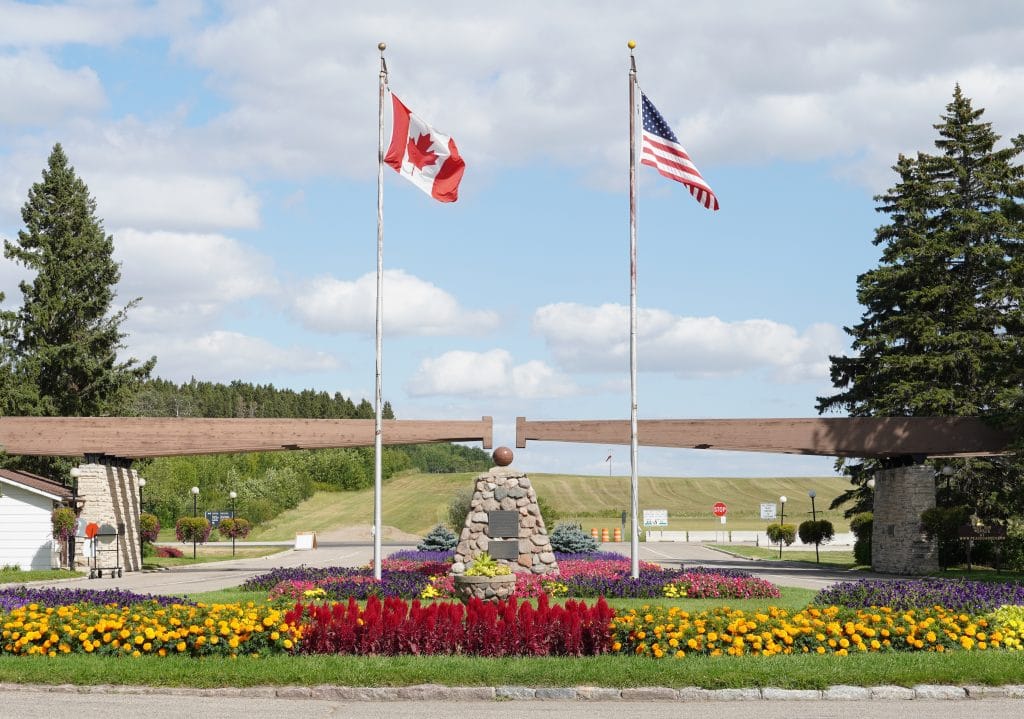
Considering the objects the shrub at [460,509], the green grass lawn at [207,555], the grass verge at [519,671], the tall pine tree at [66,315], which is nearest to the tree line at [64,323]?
the tall pine tree at [66,315]

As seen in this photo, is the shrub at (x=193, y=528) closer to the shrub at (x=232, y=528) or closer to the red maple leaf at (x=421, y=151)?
the shrub at (x=232, y=528)

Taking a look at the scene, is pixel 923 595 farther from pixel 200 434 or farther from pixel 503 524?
pixel 200 434

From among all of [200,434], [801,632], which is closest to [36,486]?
[200,434]

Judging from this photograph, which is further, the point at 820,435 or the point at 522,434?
the point at 522,434

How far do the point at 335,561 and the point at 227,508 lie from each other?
4487cm

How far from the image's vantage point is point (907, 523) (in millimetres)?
33562

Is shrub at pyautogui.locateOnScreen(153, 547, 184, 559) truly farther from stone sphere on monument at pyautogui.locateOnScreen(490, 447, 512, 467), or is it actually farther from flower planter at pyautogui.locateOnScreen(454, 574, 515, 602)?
flower planter at pyautogui.locateOnScreen(454, 574, 515, 602)

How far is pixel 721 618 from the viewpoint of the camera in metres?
13.3

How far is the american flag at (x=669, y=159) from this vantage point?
72.1 feet

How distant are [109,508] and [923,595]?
27198 mm

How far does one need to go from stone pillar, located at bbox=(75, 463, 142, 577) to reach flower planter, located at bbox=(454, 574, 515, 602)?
64.7 feet

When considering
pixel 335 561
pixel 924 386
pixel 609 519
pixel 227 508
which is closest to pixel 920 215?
pixel 924 386

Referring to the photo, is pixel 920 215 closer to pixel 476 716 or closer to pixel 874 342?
pixel 874 342

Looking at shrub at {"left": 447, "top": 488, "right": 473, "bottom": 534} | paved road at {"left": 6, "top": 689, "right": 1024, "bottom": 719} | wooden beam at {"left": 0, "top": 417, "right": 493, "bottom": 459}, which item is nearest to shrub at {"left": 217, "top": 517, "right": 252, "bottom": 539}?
shrub at {"left": 447, "top": 488, "right": 473, "bottom": 534}
